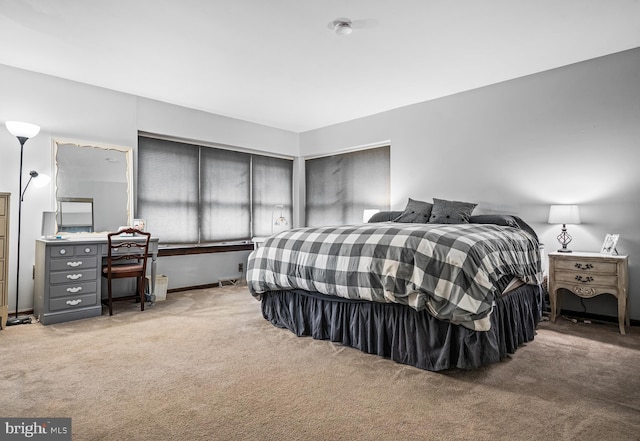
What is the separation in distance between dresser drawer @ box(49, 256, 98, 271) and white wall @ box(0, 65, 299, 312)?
63 cm

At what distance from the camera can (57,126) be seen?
3.76m

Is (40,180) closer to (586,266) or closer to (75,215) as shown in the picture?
(75,215)

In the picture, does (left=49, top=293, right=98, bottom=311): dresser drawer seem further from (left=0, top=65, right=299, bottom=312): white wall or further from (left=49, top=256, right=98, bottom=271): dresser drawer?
(left=0, top=65, right=299, bottom=312): white wall

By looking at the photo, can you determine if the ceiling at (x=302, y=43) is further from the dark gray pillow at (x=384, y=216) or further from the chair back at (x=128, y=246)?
the chair back at (x=128, y=246)

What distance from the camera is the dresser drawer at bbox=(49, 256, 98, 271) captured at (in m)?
3.23

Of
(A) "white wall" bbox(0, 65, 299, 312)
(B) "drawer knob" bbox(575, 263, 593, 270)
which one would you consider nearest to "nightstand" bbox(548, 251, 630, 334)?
(B) "drawer knob" bbox(575, 263, 593, 270)

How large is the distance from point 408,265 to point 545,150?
2.53m

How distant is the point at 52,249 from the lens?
3.21 metres

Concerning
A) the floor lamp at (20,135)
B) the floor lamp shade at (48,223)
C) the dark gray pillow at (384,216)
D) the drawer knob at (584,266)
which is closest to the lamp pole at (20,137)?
the floor lamp at (20,135)

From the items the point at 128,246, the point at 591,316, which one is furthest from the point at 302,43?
the point at 591,316

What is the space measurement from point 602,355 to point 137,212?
15.5 feet

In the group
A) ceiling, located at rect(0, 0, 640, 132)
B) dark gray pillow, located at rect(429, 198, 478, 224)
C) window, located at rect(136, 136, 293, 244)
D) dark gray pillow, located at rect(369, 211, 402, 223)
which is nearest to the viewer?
ceiling, located at rect(0, 0, 640, 132)

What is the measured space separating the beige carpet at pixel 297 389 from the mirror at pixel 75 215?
122cm

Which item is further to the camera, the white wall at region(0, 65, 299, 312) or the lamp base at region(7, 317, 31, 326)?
the white wall at region(0, 65, 299, 312)
